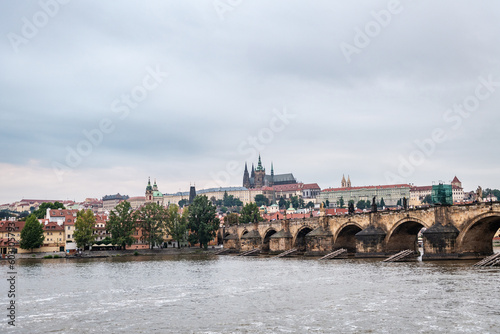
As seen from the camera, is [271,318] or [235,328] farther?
[271,318]

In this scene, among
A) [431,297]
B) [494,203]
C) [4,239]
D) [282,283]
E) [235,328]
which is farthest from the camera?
[4,239]

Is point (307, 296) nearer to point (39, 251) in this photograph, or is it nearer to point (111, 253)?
point (111, 253)

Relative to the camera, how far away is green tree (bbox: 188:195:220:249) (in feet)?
324

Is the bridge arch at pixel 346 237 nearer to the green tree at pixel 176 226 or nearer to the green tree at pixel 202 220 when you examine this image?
the green tree at pixel 202 220

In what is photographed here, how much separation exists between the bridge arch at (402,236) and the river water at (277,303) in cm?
1189

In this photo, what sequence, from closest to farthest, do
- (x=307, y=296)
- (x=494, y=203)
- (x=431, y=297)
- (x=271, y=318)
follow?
(x=271, y=318) < (x=431, y=297) < (x=307, y=296) < (x=494, y=203)

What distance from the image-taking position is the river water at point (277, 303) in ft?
72.9

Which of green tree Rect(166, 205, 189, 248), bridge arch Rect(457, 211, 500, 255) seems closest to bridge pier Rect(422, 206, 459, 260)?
bridge arch Rect(457, 211, 500, 255)

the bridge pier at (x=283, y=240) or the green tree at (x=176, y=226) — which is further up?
the green tree at (x=176, y=226)

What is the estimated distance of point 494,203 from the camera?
4428cm

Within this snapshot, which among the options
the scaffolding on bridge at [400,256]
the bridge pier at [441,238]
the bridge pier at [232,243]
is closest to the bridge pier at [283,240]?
the bridge pier at [232,243]

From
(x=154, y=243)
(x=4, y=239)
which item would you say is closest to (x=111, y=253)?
(x=154, y=243)

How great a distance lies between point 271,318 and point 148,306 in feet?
25.6

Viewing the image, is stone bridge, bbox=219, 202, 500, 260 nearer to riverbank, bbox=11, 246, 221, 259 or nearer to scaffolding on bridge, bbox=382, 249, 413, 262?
scaffolding on bridge, bbox=382, 249, 413, 262
